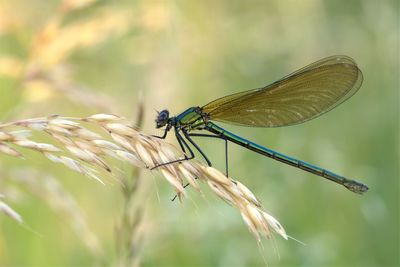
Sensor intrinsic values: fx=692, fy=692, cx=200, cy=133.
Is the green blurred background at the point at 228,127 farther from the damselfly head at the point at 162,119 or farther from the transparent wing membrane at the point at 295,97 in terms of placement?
the transparent wing membrane at the point at 295,97

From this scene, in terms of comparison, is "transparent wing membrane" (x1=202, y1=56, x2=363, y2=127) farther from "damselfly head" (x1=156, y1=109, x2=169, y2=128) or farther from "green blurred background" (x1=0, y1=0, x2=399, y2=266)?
"green blurred background" (x1=0, y1=0, x2=399, y2=266)

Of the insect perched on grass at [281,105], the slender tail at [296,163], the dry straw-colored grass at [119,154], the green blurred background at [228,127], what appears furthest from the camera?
the green blurred background at [228,127]

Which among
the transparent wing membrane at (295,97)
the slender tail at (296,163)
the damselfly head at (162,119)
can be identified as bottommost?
the slender tail at (296,163)

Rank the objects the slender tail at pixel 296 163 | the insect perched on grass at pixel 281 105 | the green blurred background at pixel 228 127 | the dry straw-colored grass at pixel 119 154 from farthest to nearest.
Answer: the green blurred background at pixel 228 127 → the insect perched on grass at pixel 281 105 → the slender tail at pixel 296 163 → the dry straw-colored grass at pixel 119 154

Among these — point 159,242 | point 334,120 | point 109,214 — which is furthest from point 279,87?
point 334,120

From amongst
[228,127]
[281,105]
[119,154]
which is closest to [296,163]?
[281,105]

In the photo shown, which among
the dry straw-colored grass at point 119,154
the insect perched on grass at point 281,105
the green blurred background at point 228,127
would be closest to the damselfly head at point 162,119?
the insect perched on grass at point 281,105

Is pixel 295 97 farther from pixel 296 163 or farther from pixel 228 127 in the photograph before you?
pixel 228 127

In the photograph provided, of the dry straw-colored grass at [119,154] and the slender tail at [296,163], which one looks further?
the slender tail at [296,163]

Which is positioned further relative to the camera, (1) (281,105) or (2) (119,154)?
(1) (281,105)
